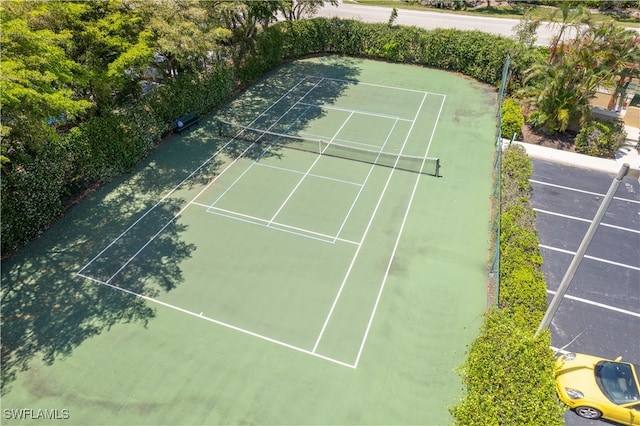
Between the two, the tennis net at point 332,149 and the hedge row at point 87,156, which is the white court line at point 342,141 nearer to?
the tennis net at point 332,149

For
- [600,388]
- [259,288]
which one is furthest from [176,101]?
[600,388]

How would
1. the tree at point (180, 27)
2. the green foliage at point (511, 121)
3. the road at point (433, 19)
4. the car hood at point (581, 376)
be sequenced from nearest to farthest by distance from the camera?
1. the car hood at point (581, 376)
2. the tree at point (180, 27)
3. the green foliage at point (511, 121)
4. the road at point (433, 19)

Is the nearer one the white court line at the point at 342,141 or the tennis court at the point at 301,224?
the tennis court at the point at 301,224

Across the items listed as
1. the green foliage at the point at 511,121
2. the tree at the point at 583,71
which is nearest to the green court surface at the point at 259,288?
the green foliage at the point at 511,121

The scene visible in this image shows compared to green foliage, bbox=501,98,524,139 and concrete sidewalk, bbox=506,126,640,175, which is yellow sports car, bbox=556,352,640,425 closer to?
concrete sidewalk, bbox=506,126,640,175

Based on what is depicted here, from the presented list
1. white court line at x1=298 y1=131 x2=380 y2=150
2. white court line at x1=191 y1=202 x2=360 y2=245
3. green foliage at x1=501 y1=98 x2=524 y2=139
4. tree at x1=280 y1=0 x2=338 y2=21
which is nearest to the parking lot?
green foliage at x1=501 y1=98 x2=524 y2=139

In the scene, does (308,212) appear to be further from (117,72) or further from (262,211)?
(117,72)
